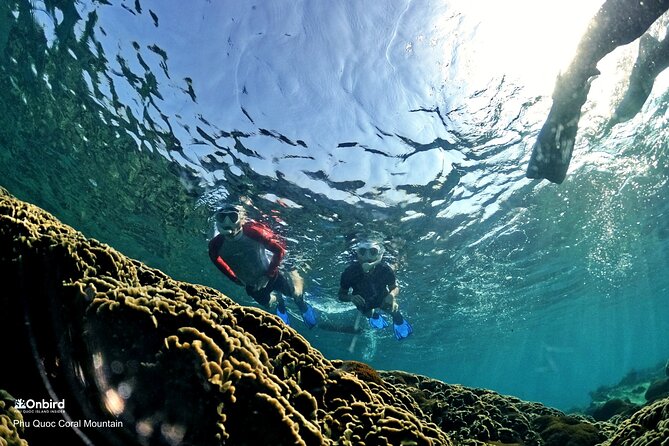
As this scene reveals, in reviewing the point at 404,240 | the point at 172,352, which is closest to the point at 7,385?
the point at 172,352

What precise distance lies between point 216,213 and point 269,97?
318 inches

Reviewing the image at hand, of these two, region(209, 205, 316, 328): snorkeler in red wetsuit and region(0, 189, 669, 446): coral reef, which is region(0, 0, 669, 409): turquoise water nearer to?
region(209, 205, 316, 328): snorkeler in red wetsuit

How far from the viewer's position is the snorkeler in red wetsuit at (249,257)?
1380 centimetres

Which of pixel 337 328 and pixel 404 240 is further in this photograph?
pixel 337 328

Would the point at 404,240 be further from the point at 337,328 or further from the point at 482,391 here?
the point at 482,391

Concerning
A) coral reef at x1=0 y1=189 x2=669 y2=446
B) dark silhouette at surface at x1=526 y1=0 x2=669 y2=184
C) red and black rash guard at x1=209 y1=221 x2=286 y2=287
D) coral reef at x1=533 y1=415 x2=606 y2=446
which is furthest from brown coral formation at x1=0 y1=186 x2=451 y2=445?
red and black rash guard at x1=209 y1=221 x2=286 y2=287

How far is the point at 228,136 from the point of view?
39.1 ft

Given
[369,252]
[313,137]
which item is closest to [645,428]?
[313,137]

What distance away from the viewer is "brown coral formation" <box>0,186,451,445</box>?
7.14 ft

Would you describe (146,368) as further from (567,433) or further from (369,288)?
(369,288)

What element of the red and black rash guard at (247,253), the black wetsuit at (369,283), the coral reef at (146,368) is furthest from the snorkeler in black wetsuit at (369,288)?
the coral reef at (146,368)

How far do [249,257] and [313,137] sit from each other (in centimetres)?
619

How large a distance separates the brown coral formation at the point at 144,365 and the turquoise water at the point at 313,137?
7.49 metres

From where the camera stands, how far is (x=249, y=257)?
15055mm
